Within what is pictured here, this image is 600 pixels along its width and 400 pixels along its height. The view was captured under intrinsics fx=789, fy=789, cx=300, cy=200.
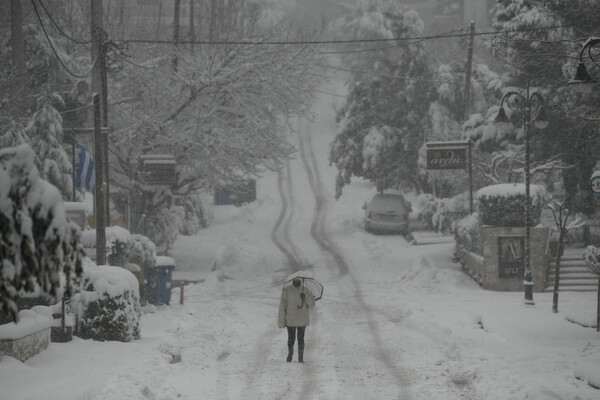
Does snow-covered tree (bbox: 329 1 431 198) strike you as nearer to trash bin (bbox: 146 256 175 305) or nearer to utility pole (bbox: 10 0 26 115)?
trash bin (bbox: 146 256 175 305)

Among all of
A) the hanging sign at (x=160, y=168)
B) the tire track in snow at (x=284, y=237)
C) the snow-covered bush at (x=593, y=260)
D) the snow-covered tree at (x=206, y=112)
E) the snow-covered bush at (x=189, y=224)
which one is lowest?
the tire track in snow at (x=284, y=237)

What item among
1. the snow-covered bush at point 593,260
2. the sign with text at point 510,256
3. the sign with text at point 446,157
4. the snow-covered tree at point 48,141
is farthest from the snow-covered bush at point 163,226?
the snow-covered bush at point 593,260

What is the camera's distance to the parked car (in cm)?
3872

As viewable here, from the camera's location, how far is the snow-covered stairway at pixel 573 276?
2494 cm

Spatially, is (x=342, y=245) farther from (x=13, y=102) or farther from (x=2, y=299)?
(x=2, y=299)

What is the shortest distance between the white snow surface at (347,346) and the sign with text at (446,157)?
140 inches

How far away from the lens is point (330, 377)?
43.8ft

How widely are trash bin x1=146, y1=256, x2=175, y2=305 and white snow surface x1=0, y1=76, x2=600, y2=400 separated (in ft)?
1.70

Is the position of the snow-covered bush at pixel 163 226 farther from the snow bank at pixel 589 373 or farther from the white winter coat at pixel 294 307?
the snow bank at pixel 589 373

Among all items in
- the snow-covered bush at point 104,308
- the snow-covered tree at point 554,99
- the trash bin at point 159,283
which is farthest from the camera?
the snow-covered tree at point 554,99

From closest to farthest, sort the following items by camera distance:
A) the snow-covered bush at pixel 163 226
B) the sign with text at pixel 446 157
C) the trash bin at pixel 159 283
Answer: the trash bin at pixel 159 283, the sign with text at pixel 446 157, the snow-covered bush at pixel 163 226

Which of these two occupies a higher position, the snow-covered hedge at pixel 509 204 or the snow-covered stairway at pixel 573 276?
the snow-covered hedge at pixel 509 204

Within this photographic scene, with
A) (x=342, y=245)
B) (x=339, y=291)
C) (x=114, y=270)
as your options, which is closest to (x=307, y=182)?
(x=342, y=245)

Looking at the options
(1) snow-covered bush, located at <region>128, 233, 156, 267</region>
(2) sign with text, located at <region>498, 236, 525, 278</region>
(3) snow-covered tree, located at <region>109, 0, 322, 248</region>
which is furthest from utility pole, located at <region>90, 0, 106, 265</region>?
(2) sign with text, located at <region>498, 236, 525, 278</region>
